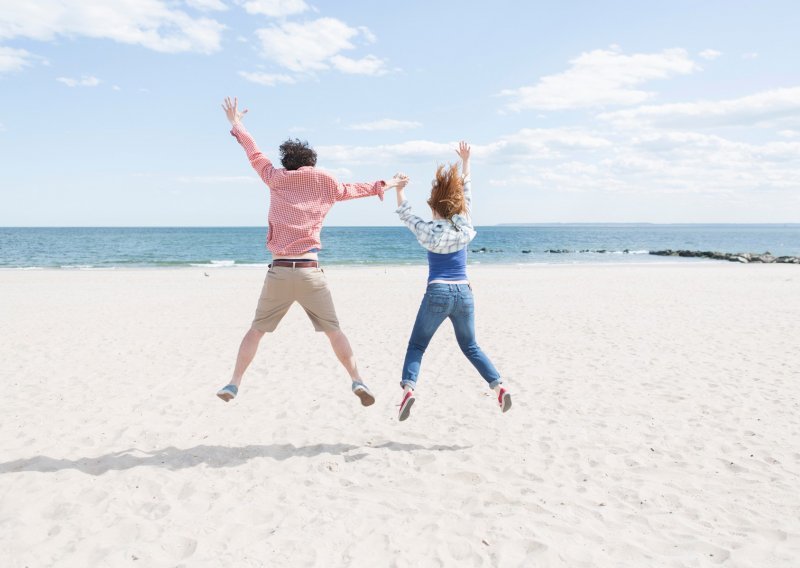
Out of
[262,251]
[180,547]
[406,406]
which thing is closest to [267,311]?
[406,406]

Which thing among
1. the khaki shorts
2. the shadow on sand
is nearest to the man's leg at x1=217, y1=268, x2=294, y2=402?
the khaki shorts

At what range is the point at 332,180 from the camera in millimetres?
4594

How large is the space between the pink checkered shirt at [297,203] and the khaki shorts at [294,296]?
18 centimetres

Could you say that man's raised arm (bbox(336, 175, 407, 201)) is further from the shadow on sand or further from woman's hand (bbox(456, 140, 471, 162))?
the shadow on sand

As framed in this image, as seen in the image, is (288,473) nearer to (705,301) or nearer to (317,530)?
(317,530)

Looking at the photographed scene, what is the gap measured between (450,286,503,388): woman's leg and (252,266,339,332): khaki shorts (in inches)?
40.0

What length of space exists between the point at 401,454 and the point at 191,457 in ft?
5.75

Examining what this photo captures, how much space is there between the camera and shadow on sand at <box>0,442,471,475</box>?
461 centimetres

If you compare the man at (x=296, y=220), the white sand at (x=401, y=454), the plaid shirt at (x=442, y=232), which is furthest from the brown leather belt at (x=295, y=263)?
the white sand at (x=401, y=454)

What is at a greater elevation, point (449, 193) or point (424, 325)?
point (449, 193)

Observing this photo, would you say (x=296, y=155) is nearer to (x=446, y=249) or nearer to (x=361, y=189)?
(x=361, y=189)

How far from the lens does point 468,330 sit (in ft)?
15.8

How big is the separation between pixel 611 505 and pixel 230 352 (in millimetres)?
6805

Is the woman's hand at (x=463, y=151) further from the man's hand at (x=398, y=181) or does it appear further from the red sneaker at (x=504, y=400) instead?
the red sneaker at (x=504, y=400)
